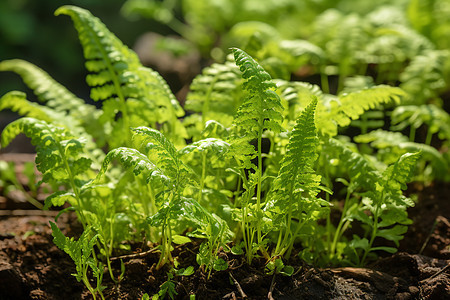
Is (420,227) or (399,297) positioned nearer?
(399,297)

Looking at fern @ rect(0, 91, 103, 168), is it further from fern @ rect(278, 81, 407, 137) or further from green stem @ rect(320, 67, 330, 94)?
green stem @ rect(320, 67, 330, 94)

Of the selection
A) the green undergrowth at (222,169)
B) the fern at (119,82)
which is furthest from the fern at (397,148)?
the fern at (119,82)

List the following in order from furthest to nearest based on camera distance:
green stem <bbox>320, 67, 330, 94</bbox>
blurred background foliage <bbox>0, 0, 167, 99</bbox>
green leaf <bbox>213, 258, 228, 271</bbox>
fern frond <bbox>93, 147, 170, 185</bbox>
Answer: blurred background foliage <bbox>0, 0, 167, 99</bbox> → green stem <bbox>320, 67, 330, 94</bbox> → green leaf <bbox>213, 258, 228, 271</bbox> → fern frond <bbox>93, 147, 170, 185</bbox>

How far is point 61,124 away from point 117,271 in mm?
826

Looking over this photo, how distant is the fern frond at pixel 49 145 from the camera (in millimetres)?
1849

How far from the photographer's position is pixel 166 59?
16.7 ft

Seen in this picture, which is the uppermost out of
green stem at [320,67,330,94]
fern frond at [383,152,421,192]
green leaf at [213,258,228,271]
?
fern frond at [383,152,421,192]

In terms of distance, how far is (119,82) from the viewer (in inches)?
88.6

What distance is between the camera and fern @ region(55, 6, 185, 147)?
2.19 meters

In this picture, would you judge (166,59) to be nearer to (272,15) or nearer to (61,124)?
(272,15)

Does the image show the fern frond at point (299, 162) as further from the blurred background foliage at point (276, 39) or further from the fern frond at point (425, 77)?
the fern frond at point (425, 77)

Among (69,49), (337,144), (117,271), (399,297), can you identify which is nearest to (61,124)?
(117,271)

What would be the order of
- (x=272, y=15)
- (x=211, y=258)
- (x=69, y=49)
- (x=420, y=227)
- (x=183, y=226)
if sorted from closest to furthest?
(x=211, y=258) < (x=183, y=226) < (x=420, y=227) < (x=272, y=15) < (x=69, y=49)

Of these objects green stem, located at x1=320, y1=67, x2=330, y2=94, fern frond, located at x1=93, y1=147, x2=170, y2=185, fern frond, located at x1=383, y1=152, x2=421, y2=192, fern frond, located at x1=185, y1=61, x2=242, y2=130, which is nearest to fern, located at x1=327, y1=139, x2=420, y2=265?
fern frond, located at x1=383, y1=152, x2=421, y2=192
